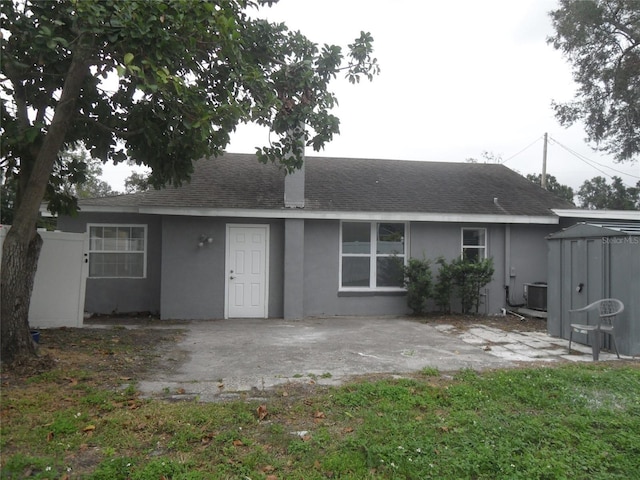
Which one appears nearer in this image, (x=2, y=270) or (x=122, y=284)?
(x=2, y=270)

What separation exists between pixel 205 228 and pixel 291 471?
8.14 metres

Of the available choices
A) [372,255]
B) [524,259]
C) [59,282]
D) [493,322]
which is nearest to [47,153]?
[59,282]

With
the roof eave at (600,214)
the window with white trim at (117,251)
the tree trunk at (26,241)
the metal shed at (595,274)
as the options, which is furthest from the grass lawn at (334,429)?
the roof eave at (600,214)

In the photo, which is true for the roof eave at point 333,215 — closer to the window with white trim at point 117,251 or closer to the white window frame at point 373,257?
the white window frame at point 373,257

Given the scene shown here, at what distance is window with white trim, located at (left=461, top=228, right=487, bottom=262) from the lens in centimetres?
1218

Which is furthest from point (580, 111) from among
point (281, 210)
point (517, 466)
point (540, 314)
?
point (517, 466)

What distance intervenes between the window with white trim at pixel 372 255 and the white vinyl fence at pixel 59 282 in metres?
5.96

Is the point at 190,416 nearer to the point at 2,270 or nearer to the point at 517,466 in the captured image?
the point at 517,466

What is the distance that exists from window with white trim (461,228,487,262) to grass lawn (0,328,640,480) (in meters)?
6.62

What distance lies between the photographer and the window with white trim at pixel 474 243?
40.0 ft

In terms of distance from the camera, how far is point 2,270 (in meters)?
5.70

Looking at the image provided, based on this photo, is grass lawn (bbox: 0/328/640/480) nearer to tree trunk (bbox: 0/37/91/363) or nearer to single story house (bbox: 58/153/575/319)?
tree trunk (bbox: 0/37/91/363)

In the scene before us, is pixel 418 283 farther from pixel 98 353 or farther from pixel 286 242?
pixel 98 353

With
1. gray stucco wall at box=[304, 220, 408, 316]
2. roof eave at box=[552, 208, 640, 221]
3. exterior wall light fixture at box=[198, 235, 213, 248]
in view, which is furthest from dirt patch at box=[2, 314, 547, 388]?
roof eave at box=[552, 208, 640, 221]
